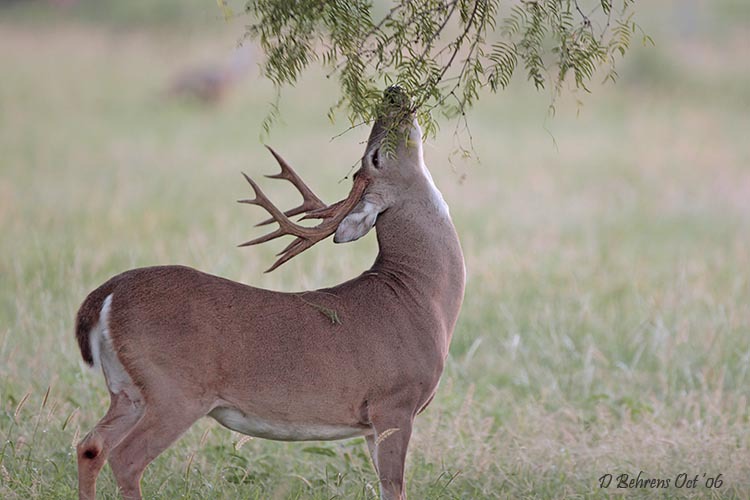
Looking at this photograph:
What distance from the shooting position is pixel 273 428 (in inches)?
169

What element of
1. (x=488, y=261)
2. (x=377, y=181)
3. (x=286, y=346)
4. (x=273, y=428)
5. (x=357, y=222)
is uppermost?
(x=377, y=181)

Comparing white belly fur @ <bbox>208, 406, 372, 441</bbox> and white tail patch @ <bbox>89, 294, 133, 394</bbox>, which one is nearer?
white tail patch @ <bbox>89, 294, 133, 394</bbox>

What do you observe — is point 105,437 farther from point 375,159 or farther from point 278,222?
point 375,159

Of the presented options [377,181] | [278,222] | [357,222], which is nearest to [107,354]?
[278,222]

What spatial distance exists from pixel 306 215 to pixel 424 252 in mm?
540

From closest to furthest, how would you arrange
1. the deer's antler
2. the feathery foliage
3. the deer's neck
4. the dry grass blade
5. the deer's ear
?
the feathery foliage → the dry grass blade → the deer's antler → the deer's ear → the deer's neck

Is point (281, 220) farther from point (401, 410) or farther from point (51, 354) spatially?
point (51, 354)

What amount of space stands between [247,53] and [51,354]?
15.5 m

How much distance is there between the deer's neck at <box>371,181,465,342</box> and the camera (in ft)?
15.6

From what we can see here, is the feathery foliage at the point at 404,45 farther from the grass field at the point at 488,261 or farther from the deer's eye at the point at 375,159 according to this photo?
the grass field at the point at 488,261

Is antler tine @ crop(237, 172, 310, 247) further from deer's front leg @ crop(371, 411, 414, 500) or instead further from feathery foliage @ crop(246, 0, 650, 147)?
deer's front leg @ crop(371, 411, 414, 500)

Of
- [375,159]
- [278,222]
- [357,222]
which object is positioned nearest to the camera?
[278,222]

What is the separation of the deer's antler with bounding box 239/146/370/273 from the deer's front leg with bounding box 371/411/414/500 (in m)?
0.75

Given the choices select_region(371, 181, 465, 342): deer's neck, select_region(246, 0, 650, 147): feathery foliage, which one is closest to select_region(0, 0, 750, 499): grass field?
select_region(371, 181, 465, 342): deer's neck
